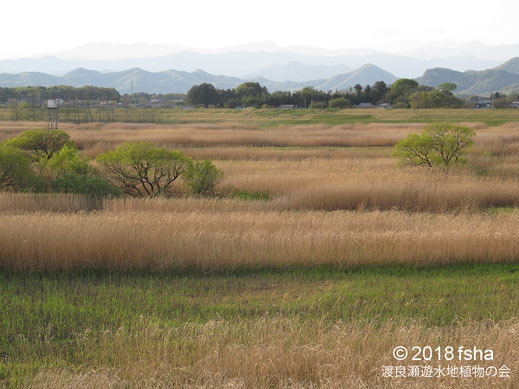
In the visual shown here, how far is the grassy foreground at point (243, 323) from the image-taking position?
678 cm

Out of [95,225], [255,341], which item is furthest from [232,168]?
[255,341]

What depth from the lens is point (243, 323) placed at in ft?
27.9

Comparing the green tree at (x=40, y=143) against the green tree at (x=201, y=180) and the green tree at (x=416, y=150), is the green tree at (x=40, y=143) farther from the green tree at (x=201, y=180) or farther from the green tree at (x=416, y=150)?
the green tree at (x=416, y=150)

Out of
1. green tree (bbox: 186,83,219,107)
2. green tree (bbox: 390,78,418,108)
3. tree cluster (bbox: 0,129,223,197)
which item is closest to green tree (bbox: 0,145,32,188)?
tree cluster (bbox: 0,129,223,197)

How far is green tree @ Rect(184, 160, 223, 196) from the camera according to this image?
2159 cm

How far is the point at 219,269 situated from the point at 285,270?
58.7 inches

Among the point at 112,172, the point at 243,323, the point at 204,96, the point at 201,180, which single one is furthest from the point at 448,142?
the point at 204,96

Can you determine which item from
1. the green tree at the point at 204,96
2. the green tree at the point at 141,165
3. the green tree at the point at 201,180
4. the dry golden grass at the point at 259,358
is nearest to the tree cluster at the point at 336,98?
the green tree at the point at 204,96

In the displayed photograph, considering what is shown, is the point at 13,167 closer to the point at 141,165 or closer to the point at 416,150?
the point at 141,165

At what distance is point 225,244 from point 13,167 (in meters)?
12.3

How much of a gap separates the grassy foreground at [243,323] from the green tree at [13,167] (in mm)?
10445

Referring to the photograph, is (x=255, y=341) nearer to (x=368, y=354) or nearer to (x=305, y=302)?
(x=368, y=354)

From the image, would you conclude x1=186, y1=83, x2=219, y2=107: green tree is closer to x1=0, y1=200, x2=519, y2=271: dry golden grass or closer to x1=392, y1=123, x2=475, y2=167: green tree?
x1=392, y1=123, x2=475, y2=167: green tree

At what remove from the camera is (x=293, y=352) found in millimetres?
6910
